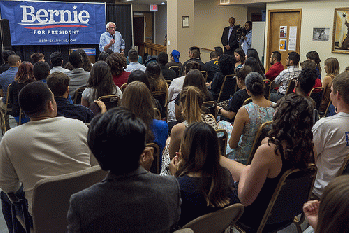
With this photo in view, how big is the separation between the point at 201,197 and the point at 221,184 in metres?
0.11

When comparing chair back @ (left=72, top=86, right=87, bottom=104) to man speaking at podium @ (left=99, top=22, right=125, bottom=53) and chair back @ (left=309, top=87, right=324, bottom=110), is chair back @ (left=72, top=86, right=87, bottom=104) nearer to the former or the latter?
chair back @ (left=309, top=87, right=324, bottom=110)

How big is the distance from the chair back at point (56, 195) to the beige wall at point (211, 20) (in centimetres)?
1098

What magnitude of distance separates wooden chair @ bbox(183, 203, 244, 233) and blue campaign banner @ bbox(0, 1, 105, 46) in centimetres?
891

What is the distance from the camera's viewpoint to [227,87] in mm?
5168

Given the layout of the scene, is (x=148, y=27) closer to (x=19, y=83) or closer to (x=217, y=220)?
(x=19, y=83)

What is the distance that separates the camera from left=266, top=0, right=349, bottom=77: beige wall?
782 centimetres

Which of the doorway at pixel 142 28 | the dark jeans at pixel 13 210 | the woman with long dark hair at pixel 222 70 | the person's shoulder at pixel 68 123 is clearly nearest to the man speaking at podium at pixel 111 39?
the woman with long dark hair at pixel 222 70

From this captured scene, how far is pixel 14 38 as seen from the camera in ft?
29.1

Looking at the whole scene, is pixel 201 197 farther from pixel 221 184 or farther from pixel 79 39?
pixel 79 39

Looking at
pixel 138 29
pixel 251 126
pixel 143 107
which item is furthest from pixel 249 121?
pixel 138 29

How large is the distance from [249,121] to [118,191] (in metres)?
1.86

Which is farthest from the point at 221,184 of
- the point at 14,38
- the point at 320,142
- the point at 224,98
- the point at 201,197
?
the point at 14,38

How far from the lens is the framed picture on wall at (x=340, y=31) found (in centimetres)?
764

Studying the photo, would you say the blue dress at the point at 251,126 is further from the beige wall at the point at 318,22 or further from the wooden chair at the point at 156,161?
the beige wall at the point at 318,22
